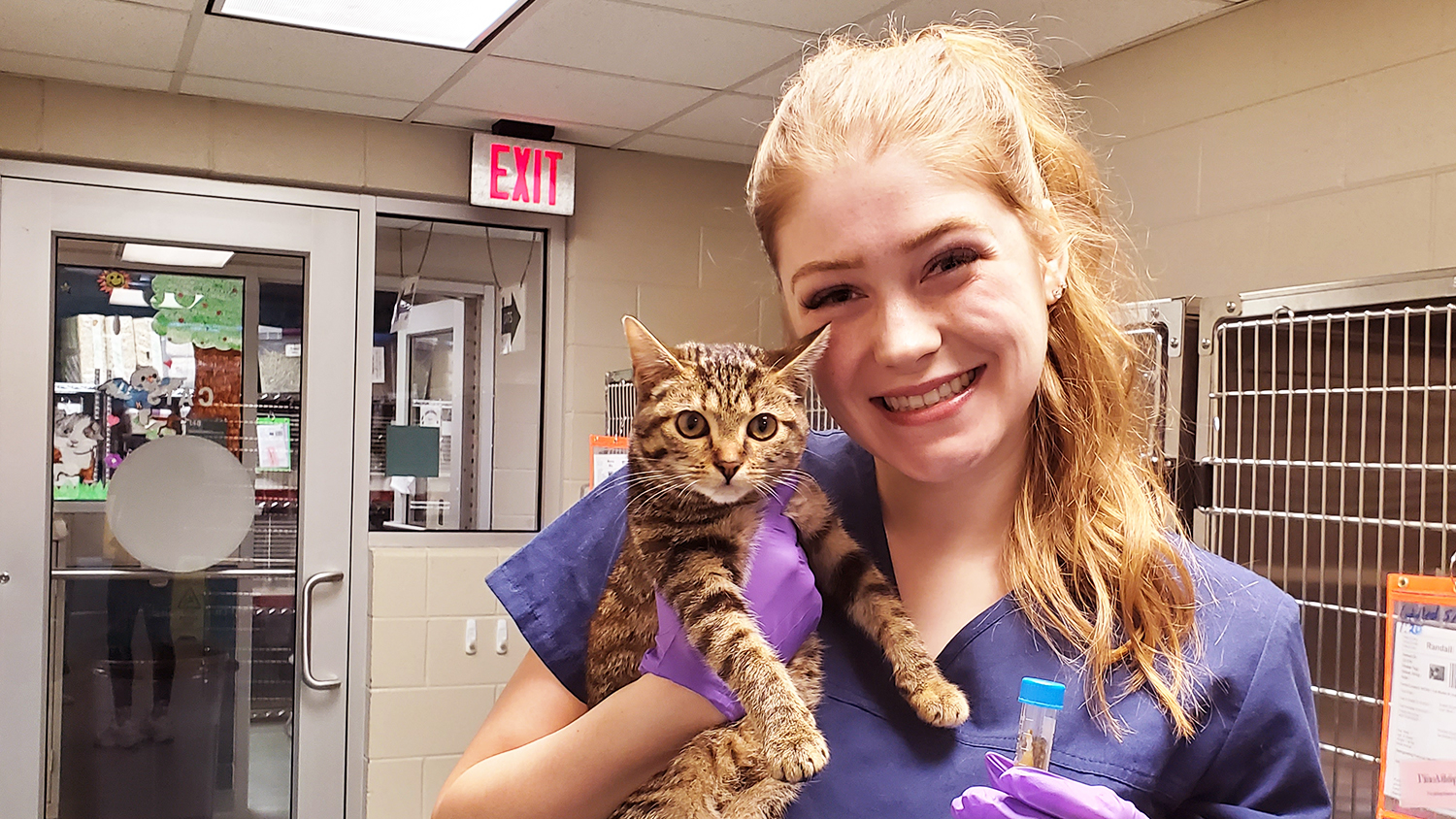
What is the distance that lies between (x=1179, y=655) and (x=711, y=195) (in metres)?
→ 3.25

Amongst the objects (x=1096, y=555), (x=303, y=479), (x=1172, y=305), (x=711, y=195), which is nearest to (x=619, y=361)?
(x=711, y=195)

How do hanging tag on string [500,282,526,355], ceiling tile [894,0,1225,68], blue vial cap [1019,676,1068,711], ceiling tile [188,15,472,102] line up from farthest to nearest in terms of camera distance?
hanging tag on string [500,282,526,355]
ceiling tile [188,15,472,102]
ceiling tile [894,0,1225,68]
blue vial cap [1019,676,1068,711]

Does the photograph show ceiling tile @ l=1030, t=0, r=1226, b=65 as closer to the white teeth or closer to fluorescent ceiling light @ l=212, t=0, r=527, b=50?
fluorescent ceiling light @ l=212, t=0, r=527, b=50

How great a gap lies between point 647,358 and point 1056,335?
1.49ft

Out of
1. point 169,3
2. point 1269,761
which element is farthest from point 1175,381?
point 169,3

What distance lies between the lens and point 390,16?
272cm

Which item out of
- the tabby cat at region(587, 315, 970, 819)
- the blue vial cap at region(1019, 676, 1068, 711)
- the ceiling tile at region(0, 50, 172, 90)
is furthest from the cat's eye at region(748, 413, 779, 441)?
the ceiling tile at region(0, 50, 172, 90)

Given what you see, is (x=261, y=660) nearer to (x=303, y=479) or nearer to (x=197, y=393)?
(x=303, y=479)

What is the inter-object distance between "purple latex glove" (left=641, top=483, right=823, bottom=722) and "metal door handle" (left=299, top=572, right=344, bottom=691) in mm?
2741

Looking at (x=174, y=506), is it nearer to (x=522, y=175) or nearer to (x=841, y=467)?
(x=522, y=175)

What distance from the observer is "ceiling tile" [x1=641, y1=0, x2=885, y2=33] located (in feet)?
8.54

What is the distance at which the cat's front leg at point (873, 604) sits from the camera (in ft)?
3.47

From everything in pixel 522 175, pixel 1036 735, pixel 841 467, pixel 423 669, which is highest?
pixel 522 175

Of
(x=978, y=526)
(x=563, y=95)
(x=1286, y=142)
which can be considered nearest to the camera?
(x=978, y=526)
